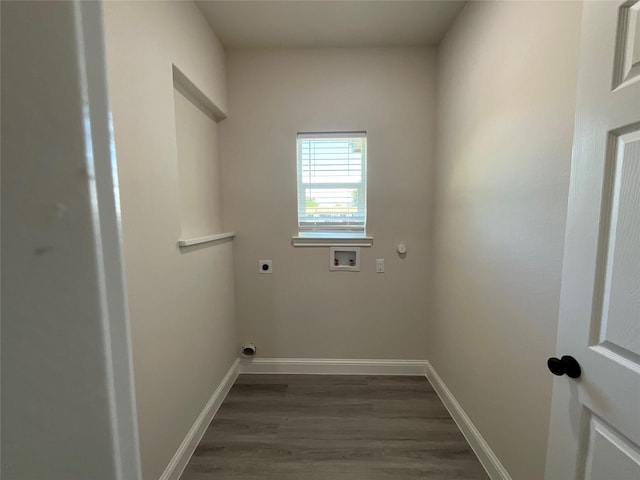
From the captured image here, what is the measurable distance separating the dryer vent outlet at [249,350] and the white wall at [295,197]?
53mm

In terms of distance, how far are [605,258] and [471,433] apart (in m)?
1.46

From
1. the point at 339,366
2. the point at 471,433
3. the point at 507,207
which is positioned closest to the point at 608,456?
the point at 507,207

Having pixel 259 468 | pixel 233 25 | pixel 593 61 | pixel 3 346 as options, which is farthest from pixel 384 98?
pixel 259 468

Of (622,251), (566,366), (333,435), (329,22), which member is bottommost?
(333,435)

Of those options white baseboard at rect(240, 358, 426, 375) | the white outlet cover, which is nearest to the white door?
white baseboard at rect(240, 358, 426, 375)

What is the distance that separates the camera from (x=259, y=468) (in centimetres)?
149

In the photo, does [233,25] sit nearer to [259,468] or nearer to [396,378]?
[259,468]

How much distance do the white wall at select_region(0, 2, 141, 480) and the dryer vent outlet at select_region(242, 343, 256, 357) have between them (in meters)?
2.17

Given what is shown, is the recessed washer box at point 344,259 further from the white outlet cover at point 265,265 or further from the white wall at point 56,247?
the white wall at point 56,247

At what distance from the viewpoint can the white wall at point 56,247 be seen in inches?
10.1

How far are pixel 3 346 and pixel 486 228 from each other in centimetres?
175

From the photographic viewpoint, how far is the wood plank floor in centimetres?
148

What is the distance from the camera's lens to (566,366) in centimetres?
78

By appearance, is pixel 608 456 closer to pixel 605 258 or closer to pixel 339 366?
pixel 605 258
